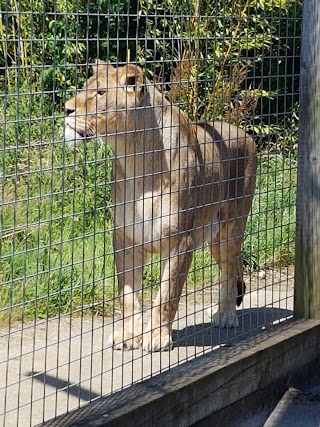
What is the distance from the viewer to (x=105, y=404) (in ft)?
12.3

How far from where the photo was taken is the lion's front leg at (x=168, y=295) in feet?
16.4

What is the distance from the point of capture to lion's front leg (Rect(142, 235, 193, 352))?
16.4ft

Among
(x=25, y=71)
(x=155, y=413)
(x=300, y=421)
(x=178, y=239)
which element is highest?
(x=25, y=71)

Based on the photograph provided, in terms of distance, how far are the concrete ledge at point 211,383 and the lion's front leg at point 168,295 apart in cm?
53

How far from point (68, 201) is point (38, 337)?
1929 mm

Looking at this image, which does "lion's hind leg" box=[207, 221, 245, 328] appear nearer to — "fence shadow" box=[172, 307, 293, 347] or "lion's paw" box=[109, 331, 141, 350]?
"fence shadow" box=[172, 307, 293, 347]

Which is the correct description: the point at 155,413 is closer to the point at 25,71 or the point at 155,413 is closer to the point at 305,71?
the point at 305,71

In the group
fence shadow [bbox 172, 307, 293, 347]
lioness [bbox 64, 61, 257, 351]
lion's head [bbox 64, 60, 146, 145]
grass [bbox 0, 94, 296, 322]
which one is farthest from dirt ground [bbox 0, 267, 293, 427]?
→ lion's head [bbox 64, 60, 146, 145]

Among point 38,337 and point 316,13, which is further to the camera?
point 38,337

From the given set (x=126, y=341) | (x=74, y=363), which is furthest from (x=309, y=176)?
(x=74, y=363)

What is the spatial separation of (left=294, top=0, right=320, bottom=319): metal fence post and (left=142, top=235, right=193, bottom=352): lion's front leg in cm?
62

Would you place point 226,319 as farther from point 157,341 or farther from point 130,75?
point 130,75

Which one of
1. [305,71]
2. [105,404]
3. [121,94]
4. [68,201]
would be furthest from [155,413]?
[68,201]

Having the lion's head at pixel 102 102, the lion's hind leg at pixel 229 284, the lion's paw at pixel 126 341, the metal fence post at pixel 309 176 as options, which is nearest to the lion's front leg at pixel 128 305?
the lion's paw at pixel 126 341
